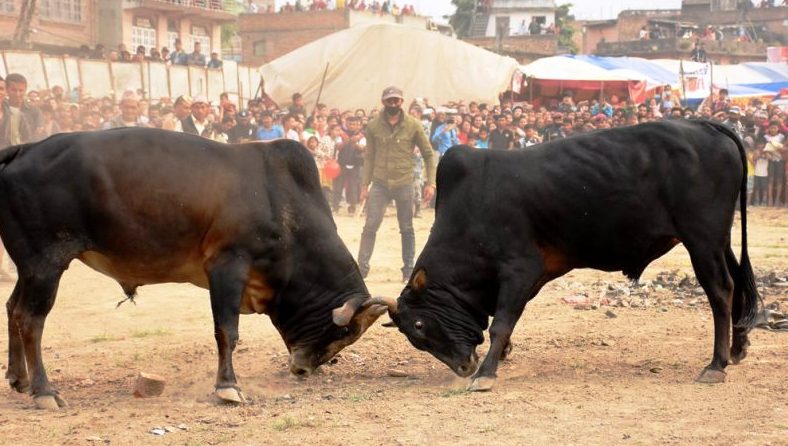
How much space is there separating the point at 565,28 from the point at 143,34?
34895 millimetres

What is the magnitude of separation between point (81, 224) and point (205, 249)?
778mm

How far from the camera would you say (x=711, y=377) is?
281 inches

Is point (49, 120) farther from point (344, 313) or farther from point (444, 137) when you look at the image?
point (344, 313)

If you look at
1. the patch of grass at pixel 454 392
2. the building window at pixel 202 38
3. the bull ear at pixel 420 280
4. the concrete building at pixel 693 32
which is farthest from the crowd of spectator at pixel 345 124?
the building window at pixel 202 38

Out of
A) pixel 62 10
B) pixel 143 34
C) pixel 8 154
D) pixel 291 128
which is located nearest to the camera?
pixel 8 154

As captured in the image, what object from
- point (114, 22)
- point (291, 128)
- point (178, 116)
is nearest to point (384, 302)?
point (178, 116)

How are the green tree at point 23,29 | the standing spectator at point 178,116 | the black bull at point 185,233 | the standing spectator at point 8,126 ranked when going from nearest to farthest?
the black bull at point 185,233 < the standing spectator at point 8,126 < the standing spectator at point 178,116 < the green tree at point 23,29

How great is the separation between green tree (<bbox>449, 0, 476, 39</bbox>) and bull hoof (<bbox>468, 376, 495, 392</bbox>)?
74333 millimetres

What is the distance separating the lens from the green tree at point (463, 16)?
263 feet

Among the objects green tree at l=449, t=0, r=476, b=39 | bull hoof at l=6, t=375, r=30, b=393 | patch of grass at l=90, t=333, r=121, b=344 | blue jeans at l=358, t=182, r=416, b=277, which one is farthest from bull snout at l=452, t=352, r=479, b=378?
green tree at l=449, t=0, r=476, b=39

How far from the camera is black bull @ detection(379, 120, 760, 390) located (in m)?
7.29

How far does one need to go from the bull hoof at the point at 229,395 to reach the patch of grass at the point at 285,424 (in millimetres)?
714

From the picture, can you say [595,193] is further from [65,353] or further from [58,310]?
[58,310]

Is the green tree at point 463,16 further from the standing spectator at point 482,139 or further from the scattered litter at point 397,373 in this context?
the scattered litter at point 397,373
